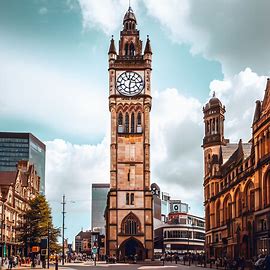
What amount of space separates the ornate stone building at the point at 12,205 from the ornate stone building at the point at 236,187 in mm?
36257

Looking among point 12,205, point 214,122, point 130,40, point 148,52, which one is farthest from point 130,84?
point 12,205

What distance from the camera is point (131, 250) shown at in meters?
126

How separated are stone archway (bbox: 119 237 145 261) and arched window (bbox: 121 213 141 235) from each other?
1444mm

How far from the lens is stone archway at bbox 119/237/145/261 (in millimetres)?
123125

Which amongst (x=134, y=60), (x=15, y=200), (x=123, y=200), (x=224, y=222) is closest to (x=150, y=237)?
(x=123, y=200)

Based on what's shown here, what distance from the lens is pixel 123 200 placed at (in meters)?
124

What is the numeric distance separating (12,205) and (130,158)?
25963 mm

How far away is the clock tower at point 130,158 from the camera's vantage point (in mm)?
123375

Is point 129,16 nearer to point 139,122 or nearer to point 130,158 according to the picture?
point 139,122

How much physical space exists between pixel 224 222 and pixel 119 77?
3958 cm

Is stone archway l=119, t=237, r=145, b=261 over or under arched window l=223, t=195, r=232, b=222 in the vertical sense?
under

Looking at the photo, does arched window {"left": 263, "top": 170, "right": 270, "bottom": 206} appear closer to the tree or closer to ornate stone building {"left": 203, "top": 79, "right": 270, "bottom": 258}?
ornate stone building {"left": 203, "top": 79, "right": 270, "bottom": 258}

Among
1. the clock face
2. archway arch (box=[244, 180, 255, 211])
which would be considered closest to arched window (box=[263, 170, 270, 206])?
archway arch (box=[244, 180, 255, 211])

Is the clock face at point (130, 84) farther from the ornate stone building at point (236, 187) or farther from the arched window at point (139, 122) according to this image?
the ornate stone building at point (236, 187)
